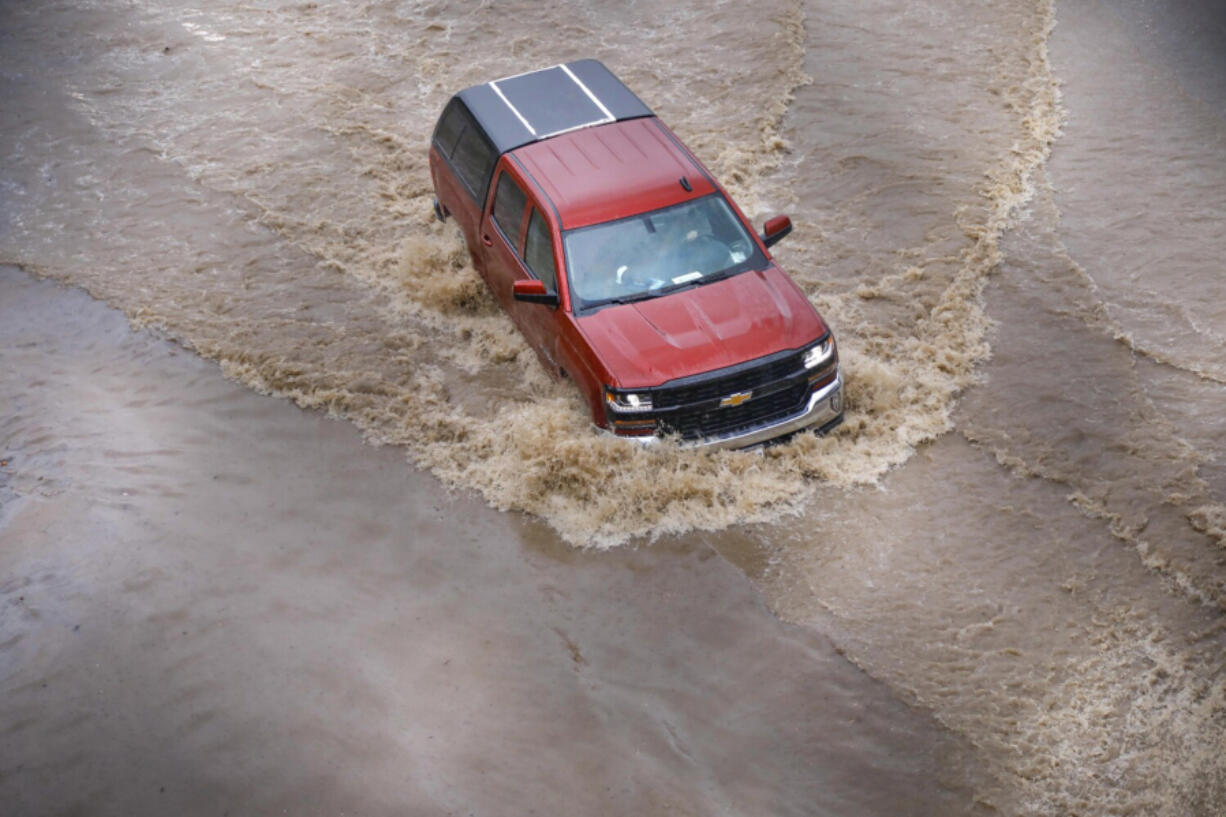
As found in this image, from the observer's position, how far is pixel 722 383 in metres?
6.93

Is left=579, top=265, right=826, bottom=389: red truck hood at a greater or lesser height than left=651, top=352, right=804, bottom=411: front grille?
greater

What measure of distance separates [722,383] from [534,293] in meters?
1.53

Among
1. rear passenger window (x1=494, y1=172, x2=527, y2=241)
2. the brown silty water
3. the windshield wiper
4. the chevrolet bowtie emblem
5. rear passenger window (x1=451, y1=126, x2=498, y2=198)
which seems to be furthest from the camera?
rear passenger window (x1=451, y1=126, x2=498, y2=198)

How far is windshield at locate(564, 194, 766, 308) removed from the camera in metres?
7.46

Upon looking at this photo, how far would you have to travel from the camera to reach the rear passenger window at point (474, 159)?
28.3 ft

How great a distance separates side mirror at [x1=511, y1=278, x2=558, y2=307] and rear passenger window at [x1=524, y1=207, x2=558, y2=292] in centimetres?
12

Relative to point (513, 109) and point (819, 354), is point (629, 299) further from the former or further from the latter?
point (513, 109)

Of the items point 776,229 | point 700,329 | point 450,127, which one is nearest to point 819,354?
point 700,329

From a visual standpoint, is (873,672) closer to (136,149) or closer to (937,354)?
(937,354)

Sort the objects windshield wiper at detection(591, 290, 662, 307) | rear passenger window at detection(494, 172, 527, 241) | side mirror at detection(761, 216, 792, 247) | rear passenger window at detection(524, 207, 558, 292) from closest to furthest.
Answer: windshield wiper at detection(591, 290, 662, 307) < rear passenger window at detection(524, 207, 558, 292) < side mirror at detection(761, 216, 792, 247) < rear passenger window at detection(494, 172, 527, 241)

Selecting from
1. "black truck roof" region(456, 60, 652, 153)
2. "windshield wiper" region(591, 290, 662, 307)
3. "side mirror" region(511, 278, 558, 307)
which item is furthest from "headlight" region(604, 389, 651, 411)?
"black truck roof" region(456, 60, 652, 153)

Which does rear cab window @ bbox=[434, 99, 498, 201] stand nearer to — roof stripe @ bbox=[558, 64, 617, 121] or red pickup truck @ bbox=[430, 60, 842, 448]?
red pickup truck @ bbox=[430, 60, 842, 448]

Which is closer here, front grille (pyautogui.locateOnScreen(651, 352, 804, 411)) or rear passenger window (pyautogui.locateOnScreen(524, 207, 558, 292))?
front grille (pyautogui.locateOnScreen(651, 352, 804, 411))

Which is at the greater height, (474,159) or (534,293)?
(474,159)
